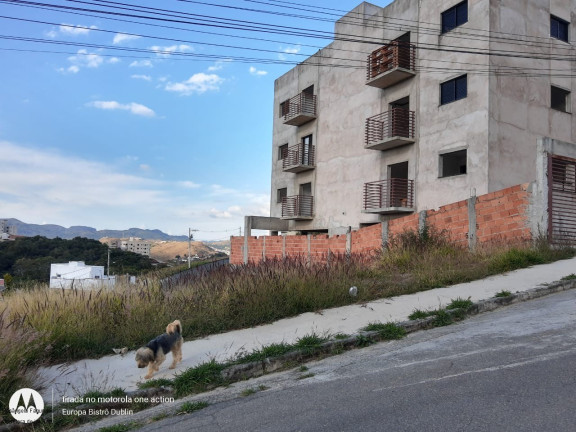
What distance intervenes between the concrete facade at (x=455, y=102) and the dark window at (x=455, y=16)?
22 centimetres

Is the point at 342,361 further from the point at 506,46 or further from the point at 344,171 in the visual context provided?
the point at 344,171

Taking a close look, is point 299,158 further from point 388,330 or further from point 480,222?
point 388,330

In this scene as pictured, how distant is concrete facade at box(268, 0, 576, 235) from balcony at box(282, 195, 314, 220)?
1.95 metres

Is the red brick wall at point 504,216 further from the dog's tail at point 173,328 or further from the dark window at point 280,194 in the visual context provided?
the dark window at point 280,194

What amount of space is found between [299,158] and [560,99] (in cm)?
1473

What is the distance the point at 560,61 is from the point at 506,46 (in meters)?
3.82

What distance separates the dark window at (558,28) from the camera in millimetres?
20219

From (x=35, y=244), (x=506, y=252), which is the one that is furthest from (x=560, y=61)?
(x=35, y=244)

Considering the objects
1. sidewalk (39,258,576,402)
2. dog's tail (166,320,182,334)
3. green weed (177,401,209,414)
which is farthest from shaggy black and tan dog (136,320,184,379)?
green weed (177,401,209,414)

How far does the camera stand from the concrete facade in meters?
17.6

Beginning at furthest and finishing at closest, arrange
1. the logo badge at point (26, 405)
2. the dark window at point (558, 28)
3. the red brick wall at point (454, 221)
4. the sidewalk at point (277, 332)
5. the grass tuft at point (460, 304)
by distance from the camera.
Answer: the dark window at point (558, 28), the red brick wall at point (454, 221), the grass tuft at point (460, 304), the sidewalk at point (277, 332), the logo badge at point (26, 405)

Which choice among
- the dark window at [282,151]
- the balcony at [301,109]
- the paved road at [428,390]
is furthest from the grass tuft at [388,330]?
the dark window at [282,151]

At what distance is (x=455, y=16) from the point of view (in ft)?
63.2

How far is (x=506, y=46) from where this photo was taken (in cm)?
1803
